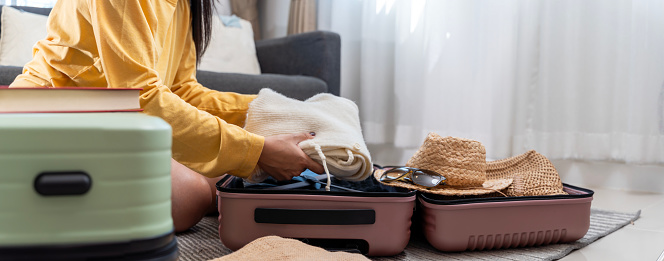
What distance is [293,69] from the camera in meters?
2.12

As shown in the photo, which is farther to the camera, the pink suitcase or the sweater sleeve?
the pink suitcase

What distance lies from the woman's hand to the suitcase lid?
1.22ft

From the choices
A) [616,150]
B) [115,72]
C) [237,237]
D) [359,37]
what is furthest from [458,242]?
[359,37]

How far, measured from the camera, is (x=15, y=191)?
365 mm

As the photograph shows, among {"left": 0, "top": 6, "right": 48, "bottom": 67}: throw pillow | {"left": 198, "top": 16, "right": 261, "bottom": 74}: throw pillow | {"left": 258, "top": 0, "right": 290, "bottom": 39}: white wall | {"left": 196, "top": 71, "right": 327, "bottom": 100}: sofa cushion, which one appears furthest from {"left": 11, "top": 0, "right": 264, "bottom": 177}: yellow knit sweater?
{"left": 258, "top": 0, "right": 290, "bottom": 39}: white wall

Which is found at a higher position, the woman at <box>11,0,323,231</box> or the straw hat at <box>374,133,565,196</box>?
the woman at <box>11,0,323,231</box>

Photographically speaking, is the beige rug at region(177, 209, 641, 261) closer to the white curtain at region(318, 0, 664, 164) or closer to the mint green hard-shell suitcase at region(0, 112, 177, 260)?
the mint green hard-shell suitcase at region(0, 112, 177, 260)

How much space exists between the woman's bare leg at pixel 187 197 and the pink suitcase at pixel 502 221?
1.45ft

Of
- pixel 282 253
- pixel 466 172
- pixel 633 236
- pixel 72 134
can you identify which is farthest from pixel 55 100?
pixel 633 236

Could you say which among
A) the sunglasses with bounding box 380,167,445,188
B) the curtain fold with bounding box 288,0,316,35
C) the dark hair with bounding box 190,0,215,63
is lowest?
the sunglasses with bounding box 380,167,445,188

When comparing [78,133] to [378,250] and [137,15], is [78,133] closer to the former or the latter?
[137,15]

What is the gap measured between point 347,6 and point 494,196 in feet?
5.72

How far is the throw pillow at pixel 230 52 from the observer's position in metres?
2.15

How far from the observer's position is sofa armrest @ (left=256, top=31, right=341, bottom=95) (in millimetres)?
2008
